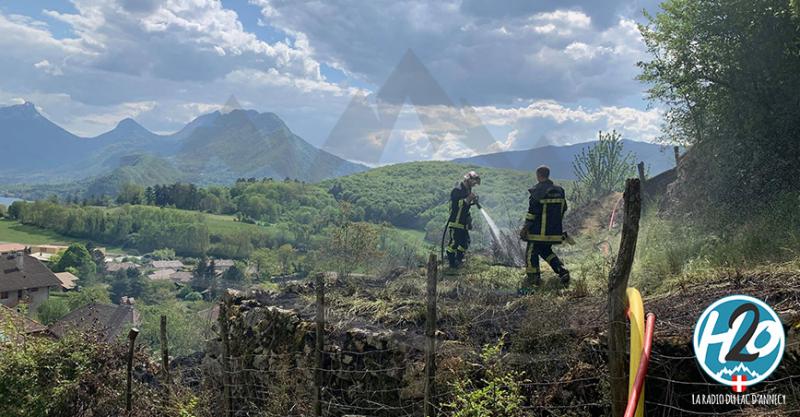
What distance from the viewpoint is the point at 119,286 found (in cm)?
7838

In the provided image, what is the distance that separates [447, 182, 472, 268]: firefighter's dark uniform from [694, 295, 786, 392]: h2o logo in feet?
19.3

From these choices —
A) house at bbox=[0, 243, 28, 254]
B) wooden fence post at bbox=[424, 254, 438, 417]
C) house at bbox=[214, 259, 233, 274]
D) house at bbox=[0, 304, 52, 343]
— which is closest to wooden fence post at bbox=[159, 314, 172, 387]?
house at bbox=[0, 304, 52, 343]

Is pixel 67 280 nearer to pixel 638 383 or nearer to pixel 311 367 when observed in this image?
pixel 311 367

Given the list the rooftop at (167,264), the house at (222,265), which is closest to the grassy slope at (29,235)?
the rooftop at (167,264)

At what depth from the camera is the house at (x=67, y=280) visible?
70556 millimetres

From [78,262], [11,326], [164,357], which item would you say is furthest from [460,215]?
[78,262]

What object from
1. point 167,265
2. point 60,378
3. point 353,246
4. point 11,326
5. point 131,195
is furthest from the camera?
point 131,195

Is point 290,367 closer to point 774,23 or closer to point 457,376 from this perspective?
point 457,376

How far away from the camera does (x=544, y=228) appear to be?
7836 millimetres

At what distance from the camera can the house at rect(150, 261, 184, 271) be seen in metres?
91.6

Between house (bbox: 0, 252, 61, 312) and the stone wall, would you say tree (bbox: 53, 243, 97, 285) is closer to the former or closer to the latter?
house (bbox: 0, 252, 61, 312)

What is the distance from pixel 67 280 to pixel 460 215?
81.9m

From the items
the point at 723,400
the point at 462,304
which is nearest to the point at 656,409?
the point at 723,400

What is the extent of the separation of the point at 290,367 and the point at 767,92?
909 cm
